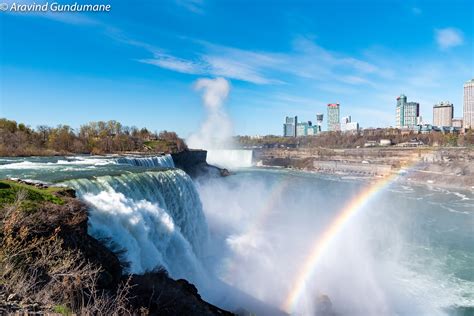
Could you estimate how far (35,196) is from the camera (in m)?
7.67

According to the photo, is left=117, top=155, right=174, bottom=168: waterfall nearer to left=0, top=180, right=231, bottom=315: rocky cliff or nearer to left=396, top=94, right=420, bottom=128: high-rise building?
left=0, top=180, right=231, bottom=315: rocky cliff

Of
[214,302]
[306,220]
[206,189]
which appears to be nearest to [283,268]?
[214,302]

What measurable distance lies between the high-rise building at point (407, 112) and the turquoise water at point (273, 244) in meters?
160

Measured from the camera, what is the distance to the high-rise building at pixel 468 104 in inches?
5655

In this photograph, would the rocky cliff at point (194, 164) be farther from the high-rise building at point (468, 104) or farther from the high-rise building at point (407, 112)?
the high-rise building at point (407, 112)

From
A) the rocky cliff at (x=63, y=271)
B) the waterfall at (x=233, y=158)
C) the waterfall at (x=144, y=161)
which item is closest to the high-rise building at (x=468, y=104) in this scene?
the waterfall at (x=233, y=158)

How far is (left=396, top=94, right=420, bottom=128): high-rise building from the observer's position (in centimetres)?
16775

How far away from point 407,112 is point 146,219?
183 meters

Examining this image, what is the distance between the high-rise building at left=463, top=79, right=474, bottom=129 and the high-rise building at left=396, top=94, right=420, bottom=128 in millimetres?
22337

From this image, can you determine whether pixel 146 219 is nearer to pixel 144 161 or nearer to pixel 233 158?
pixel 144 161

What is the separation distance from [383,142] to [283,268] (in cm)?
9069

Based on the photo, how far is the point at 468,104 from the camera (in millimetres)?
Result: 144625

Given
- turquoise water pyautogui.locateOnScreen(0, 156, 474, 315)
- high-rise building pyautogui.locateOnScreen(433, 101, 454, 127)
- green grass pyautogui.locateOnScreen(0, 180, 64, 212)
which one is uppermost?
high-rise building pyautogui.locateOnScreen(433, 101, 454, 127)

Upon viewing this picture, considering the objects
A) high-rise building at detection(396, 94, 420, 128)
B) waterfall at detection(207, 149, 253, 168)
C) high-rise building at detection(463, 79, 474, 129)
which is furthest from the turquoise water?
high-rise building at detection(396, 94, 420, 128)
